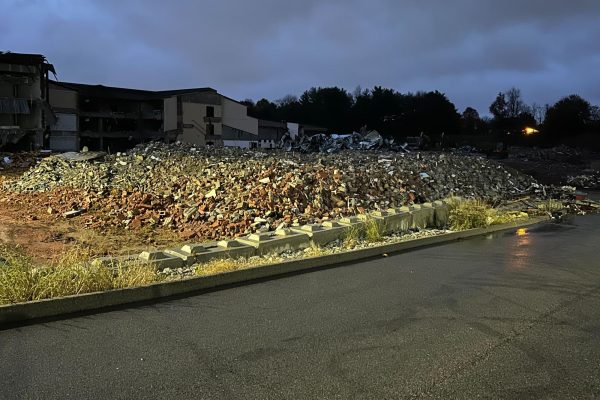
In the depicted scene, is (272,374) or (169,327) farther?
(169,327)

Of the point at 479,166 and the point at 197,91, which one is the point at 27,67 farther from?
the point at 479,166

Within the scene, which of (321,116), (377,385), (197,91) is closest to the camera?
(377,385)

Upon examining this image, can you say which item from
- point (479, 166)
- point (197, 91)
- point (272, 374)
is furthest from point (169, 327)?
point (197, 91)

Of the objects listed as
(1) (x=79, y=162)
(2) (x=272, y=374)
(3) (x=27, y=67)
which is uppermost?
(3) (x=27, y=67)

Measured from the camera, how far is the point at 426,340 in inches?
208

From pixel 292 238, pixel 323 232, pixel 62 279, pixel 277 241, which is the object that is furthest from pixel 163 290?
pixel 323 232

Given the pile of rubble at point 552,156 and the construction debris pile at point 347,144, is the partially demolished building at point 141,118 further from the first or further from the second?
the pile of rubble at point 552,156

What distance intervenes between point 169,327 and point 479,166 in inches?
1035

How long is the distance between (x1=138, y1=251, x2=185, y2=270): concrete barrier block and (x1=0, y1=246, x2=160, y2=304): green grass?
0.77 m

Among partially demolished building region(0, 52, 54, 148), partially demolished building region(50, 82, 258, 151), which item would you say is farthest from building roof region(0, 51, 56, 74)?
partially demolished building region(50, 82, 258, 151)

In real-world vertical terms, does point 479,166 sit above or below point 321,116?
below

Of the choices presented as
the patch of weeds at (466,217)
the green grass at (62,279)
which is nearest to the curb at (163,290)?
the green grass at (62,279)

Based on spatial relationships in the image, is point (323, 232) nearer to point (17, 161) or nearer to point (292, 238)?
point (292, 238)

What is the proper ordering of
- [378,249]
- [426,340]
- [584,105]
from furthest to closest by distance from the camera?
[584,105] → [378,249] → [426,340]
